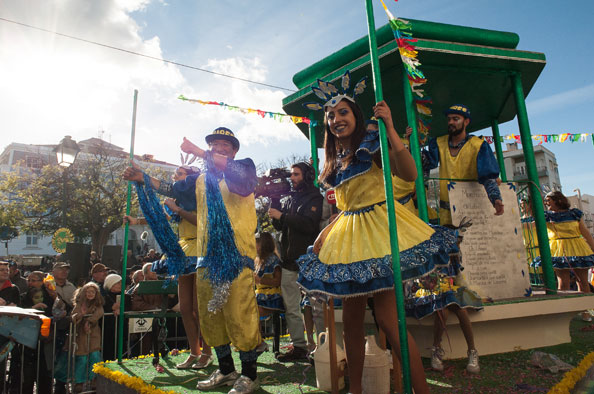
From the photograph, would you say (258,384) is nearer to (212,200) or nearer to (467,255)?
(212,200)

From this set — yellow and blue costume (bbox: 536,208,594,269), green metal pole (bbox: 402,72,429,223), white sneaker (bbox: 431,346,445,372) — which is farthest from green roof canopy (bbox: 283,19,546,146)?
white sneaker (bbox: 431,346,445,372)

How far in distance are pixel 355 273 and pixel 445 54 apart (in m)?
3.59

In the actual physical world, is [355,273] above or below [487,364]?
above

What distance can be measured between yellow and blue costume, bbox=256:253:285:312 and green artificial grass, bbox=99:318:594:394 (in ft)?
2.06

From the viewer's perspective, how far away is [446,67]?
4.91 meters

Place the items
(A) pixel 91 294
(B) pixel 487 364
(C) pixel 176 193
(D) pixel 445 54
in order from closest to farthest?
(B) pixel 487 364 < (C) pixel 176 193 < (D) pixel 445 54 < (A) pixel 91 294

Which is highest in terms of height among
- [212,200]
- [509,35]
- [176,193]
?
[509,35]

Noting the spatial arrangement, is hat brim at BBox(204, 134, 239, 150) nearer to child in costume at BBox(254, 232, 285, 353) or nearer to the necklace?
child in costume at BBox(254, 232, 285, 353)

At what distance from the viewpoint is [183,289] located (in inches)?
160

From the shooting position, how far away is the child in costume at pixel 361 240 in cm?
209

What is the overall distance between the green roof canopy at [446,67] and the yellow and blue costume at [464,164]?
44.2 inches

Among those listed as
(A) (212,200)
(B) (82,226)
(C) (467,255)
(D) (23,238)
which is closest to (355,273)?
(A) (212,200)

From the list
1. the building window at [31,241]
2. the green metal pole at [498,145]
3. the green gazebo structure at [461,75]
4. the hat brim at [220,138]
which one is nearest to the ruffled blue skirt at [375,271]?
the hat brim at [220,138]

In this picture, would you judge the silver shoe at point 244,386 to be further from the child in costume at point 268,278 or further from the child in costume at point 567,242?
the child in costume at point 567,242
